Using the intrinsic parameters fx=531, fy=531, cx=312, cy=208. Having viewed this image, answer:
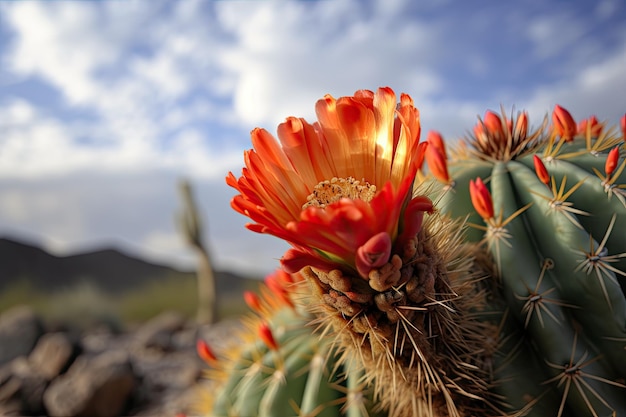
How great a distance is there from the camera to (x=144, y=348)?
18.1 feet

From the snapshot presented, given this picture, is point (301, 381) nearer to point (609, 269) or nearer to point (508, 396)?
point (508, 396)

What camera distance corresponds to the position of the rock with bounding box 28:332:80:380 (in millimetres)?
4168

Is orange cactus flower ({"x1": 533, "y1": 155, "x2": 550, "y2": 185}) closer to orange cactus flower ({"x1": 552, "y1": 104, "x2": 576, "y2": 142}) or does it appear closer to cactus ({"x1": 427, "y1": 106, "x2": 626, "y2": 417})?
cactus ({"x1": 427, "y1": 106, "x2": 626, "y2": 417})

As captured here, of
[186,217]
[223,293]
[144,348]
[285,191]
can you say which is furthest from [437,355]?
[223,293]

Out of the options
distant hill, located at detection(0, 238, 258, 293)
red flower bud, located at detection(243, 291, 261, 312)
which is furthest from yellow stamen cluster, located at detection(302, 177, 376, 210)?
distant hill, located at detection(0, 238, 258, 293)

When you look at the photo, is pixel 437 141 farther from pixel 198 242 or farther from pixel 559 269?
pixel 198 242

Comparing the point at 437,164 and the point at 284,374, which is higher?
the point at 437,164

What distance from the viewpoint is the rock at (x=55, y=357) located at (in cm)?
417

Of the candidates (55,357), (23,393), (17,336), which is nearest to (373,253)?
(23,393)

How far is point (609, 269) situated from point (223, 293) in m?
9.34

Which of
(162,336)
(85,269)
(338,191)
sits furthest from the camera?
(85,269)

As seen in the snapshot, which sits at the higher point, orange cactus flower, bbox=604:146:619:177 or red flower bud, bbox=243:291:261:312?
orange cactus flower, bbox=604:146:619:177

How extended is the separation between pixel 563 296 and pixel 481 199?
27 centimetres

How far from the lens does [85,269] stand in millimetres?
11125
